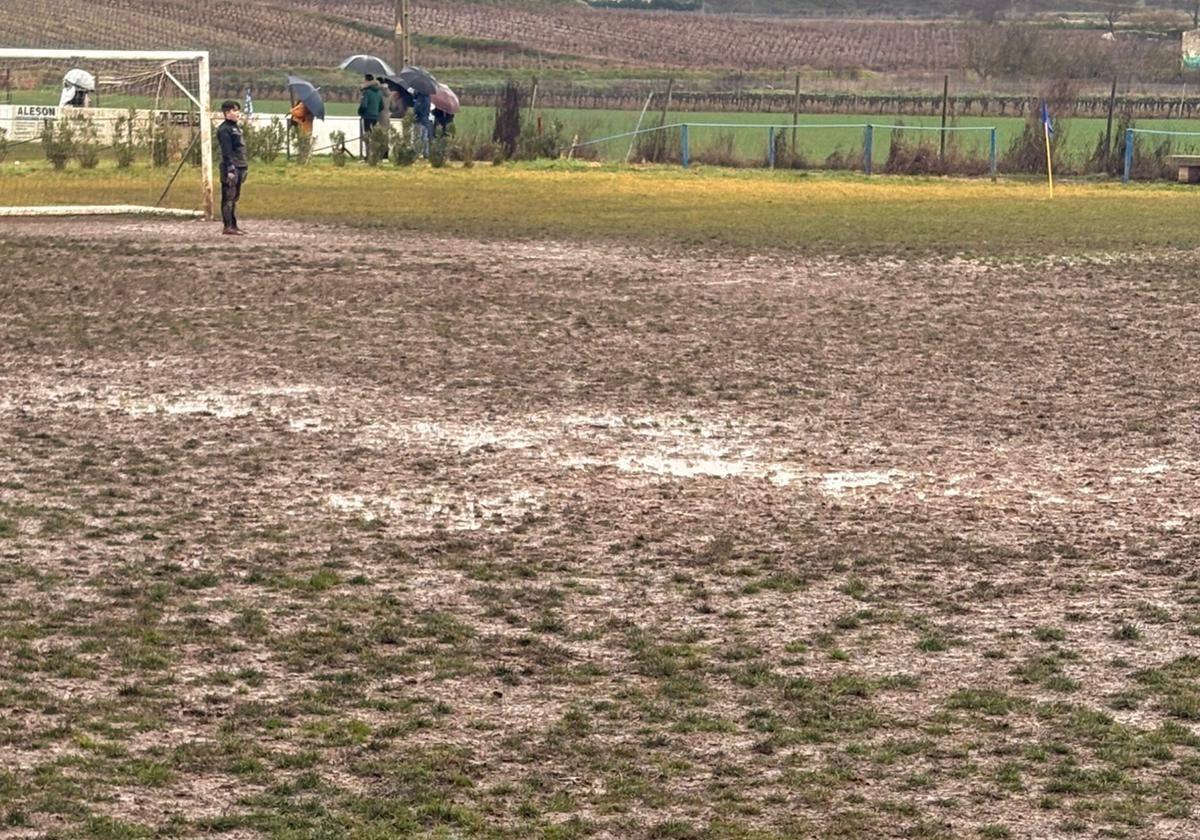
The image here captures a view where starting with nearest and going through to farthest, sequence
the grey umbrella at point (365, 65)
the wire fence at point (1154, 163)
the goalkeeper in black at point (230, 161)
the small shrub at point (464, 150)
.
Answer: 1. the goalkeeper in black at point (230, 161)
2. the wire fence at point (1154, 163)
3. the small shrub at point (464, 150)
4. the grey umbrella at point (365, 65)

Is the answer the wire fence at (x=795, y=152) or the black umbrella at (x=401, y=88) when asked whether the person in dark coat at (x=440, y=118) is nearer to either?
the black umbrella at (x=401, y=88)

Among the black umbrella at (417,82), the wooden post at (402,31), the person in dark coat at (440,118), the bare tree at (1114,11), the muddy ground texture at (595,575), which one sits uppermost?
the bare tree at (1114,11)

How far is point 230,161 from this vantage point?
982 inches

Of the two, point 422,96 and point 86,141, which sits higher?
point 422,96

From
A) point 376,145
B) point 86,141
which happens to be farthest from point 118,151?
point 376,145

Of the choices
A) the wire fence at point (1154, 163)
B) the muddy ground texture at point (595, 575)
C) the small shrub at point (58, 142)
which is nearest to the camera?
the muddy ground texture at point (595, 575)

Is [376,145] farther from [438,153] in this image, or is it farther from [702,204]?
[702,204]

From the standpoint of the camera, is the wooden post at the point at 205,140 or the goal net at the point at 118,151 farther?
the goal net at the point at 118,151

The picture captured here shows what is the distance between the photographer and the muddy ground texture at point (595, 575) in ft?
21.3

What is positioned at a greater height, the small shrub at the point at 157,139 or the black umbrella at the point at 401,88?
the black umbrella at the point at 401,88

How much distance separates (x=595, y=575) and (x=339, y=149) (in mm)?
A: 33365

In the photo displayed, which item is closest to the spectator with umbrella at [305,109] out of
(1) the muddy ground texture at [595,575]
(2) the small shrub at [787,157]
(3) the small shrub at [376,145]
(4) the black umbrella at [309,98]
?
(4) the black umbrella at [309,98]

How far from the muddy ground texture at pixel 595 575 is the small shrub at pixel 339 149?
937 inches

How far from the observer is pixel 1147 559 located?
9.52 meters
